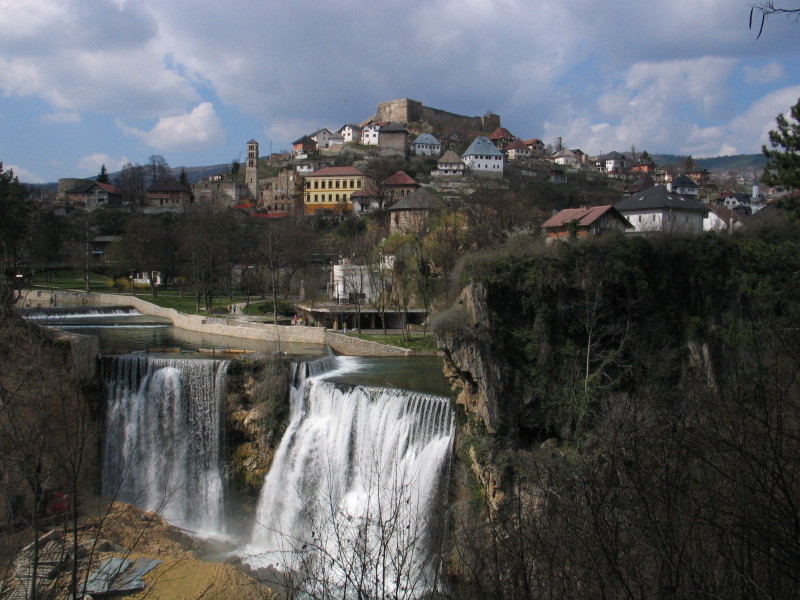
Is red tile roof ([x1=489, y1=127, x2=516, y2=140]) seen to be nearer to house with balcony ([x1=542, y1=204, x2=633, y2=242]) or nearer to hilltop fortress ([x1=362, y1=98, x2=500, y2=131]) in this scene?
hilltop fortress ([x1=362, y1=98, x2=500, y2=131])

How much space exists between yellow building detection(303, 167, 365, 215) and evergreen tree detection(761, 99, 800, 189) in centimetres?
5957

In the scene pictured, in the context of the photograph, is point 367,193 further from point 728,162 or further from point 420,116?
point 728,162

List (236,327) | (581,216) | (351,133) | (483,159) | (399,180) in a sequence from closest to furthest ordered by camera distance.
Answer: (581,216), (236,327), (399,180), (483,159), (351,133)

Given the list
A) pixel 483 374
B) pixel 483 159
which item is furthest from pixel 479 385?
pixel 483 159

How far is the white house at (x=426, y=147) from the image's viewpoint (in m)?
88.7

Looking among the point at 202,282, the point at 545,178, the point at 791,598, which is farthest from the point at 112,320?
the point at 545,178

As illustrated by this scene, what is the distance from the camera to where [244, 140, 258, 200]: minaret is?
88.2 m

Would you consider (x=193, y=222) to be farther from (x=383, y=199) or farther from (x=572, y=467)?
(x=572, y=467)

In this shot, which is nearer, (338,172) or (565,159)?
(338,172)

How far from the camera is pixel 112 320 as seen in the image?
3678 cm

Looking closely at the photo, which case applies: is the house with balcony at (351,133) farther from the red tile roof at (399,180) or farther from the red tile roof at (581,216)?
the red tile roof at (581,216)

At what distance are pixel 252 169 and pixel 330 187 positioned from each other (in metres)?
20.5

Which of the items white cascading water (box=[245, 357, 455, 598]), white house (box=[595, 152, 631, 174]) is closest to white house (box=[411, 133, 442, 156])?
white house (box=[595, 152, 631, 174])

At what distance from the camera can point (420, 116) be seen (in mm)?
103750
